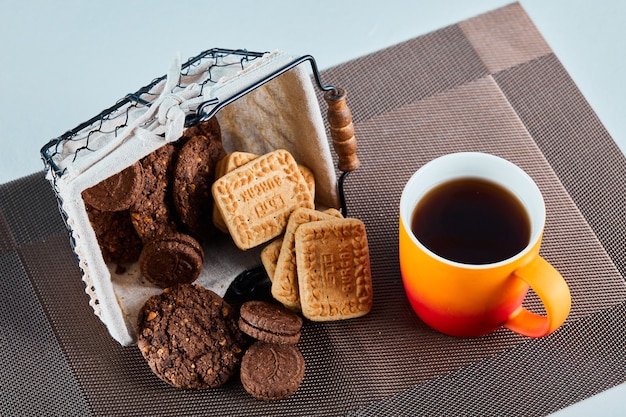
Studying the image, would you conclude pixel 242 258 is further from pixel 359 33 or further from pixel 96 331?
pixel 359 33

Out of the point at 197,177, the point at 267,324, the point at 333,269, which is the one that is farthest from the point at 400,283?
the point at 197,177

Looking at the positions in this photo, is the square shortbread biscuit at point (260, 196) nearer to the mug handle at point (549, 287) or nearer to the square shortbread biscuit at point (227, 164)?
the square shortbread biscuit at point (227, 164)

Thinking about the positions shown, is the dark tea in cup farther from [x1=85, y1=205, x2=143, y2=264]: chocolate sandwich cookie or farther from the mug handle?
[x1=85, y1=205, x2=143, y2=264]: chocolate sandwich cookie

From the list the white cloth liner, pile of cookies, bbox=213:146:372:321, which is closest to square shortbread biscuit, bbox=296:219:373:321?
pile of cookies, bbox=213:146:372:321

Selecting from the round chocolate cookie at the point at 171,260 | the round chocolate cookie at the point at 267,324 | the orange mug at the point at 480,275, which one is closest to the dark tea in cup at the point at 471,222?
the orange mug at the point at 480,275

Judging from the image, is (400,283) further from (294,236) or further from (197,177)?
(197,177)

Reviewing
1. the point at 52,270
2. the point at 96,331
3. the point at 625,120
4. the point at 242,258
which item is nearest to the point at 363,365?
the point at 242,258
